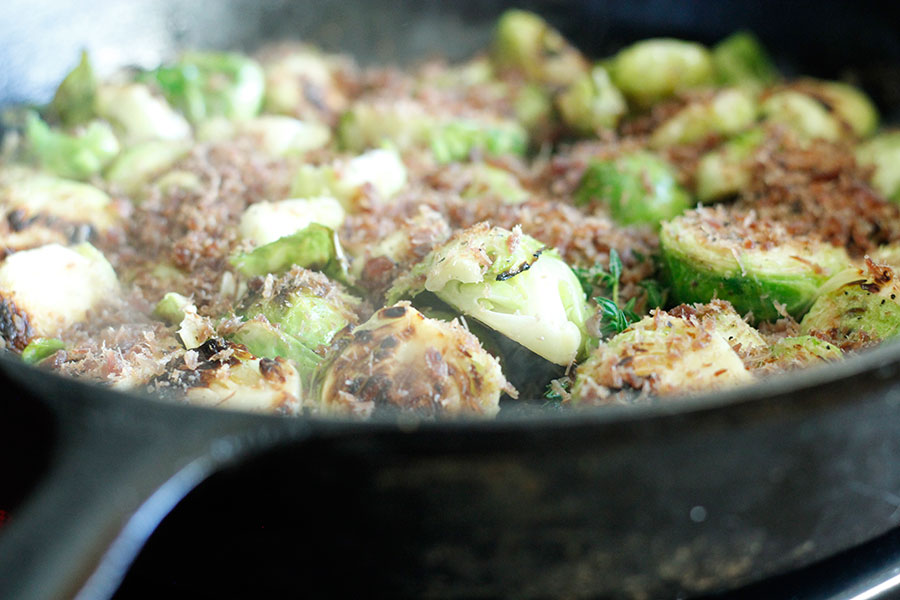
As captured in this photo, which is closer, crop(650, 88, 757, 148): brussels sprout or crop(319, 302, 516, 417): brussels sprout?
crop(319, 302, 516, 417): brussels sprout

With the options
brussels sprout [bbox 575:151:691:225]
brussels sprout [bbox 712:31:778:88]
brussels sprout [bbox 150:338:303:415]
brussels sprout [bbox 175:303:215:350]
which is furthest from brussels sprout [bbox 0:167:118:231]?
brussels sprout [bbox 712:31:778:88]

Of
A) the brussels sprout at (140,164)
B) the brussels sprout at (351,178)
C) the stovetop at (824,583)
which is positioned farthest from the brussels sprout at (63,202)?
the stovetop at (824,583)

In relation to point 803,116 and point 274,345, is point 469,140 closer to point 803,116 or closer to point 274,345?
point 803,116

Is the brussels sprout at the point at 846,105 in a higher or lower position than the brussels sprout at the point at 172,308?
higher

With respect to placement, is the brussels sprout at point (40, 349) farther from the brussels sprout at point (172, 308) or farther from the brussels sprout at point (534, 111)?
the brussels sprout at point (534, 111)

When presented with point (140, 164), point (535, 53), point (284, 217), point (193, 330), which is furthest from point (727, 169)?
point (140, 164)

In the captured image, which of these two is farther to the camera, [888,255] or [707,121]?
[707,121]

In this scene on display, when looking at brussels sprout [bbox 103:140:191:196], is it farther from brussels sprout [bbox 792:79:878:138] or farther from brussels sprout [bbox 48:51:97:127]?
brussels sprout [bbox 792:79:878:138]
